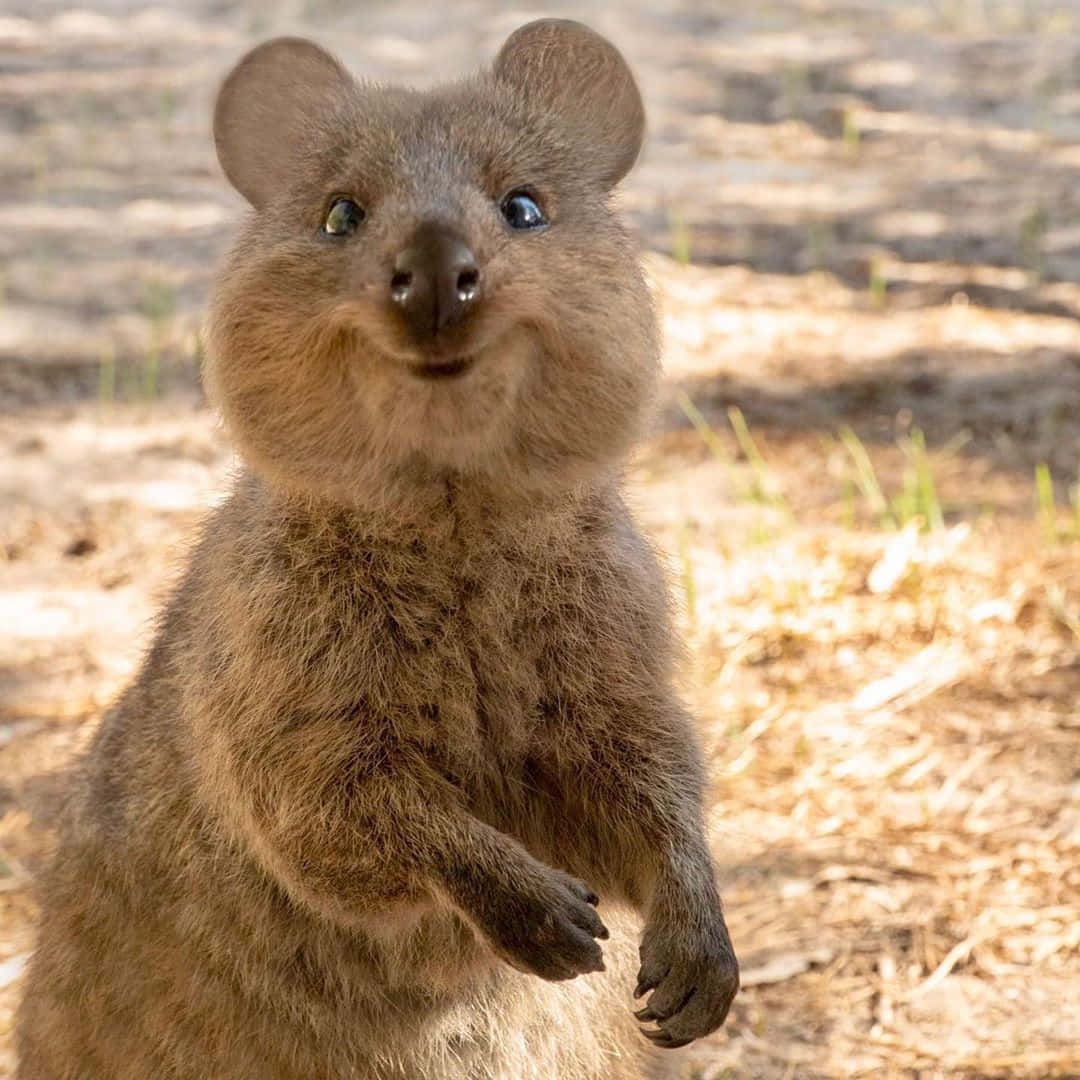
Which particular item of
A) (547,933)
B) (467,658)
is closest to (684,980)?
(547,933)

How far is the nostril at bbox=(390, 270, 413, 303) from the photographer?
8.91ft

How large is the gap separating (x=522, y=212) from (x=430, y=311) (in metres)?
0.48

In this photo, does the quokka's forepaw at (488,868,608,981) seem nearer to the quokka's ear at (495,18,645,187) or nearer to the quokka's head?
the quokka's head

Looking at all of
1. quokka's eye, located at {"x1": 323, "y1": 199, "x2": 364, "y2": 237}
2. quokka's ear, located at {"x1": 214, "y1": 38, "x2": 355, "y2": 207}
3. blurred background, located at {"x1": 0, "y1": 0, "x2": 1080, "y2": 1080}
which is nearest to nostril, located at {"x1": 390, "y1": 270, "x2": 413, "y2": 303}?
quokka's eye, located at {"x1": 323, "y1": 199, "x2": 364, "y2": 237}

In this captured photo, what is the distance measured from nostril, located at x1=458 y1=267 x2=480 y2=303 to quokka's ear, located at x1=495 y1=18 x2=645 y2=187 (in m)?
0.78

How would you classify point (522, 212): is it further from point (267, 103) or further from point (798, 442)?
point (798, 442)

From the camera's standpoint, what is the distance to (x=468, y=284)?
274cm

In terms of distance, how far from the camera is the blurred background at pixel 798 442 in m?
4.36

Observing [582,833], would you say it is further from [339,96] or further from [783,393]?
[783,393]

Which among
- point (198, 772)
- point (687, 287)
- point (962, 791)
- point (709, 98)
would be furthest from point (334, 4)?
point (198, 772)

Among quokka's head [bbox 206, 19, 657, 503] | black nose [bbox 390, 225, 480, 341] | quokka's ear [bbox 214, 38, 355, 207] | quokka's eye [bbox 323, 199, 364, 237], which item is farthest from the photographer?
quokka's ear [bbox 214, 38, 355, 207]

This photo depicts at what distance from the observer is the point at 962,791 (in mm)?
4738

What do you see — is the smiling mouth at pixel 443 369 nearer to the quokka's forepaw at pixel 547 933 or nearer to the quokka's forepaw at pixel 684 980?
the quokka's forepaw at pixel 547 933

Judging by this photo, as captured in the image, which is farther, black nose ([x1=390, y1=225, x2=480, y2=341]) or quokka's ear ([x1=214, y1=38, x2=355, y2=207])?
quokka's ear ([x1=214, y1=38, x2=355, y2=207])
